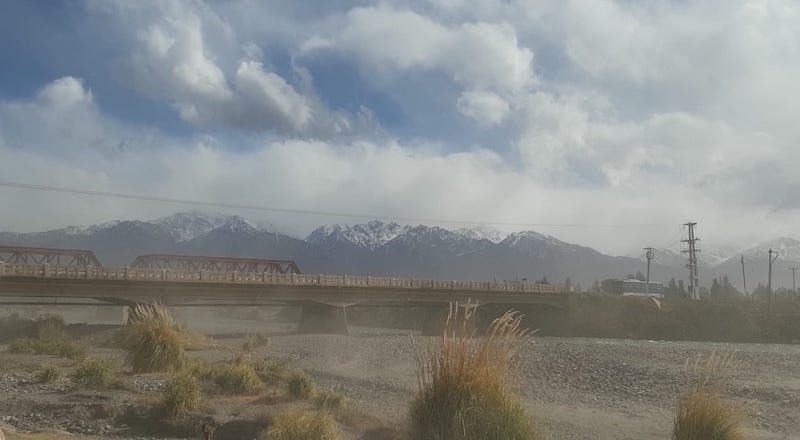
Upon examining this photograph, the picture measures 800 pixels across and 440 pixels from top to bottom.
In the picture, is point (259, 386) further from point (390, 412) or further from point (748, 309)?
point (748, 309)

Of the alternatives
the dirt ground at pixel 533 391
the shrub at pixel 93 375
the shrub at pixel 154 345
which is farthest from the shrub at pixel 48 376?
the shrub at pixel 154 345

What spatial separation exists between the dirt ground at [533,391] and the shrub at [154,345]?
0.42 metres

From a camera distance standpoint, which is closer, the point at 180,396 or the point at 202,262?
the point at 180,396

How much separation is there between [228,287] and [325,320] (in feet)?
31.5

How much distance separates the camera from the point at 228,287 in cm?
5169

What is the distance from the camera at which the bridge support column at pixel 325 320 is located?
2209 inches

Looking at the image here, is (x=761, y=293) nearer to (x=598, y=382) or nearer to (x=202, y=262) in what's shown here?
(x=202, y=262)

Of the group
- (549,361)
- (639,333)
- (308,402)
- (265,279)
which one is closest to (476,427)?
(308,402)

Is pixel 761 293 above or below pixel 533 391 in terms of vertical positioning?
above

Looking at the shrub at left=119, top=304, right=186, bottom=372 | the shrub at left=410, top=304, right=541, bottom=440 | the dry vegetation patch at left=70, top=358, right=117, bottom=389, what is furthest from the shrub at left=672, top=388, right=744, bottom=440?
the dry vegetation patch at left=70, top=358, right=117, bottom=389

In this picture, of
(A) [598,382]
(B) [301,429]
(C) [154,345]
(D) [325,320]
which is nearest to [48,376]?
(C) [154,345]

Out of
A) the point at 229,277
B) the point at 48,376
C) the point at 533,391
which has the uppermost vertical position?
the point at 229,277

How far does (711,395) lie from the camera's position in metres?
8.38

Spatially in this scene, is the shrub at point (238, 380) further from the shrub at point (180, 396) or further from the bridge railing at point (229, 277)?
the bridge railing at point (229, 277)
